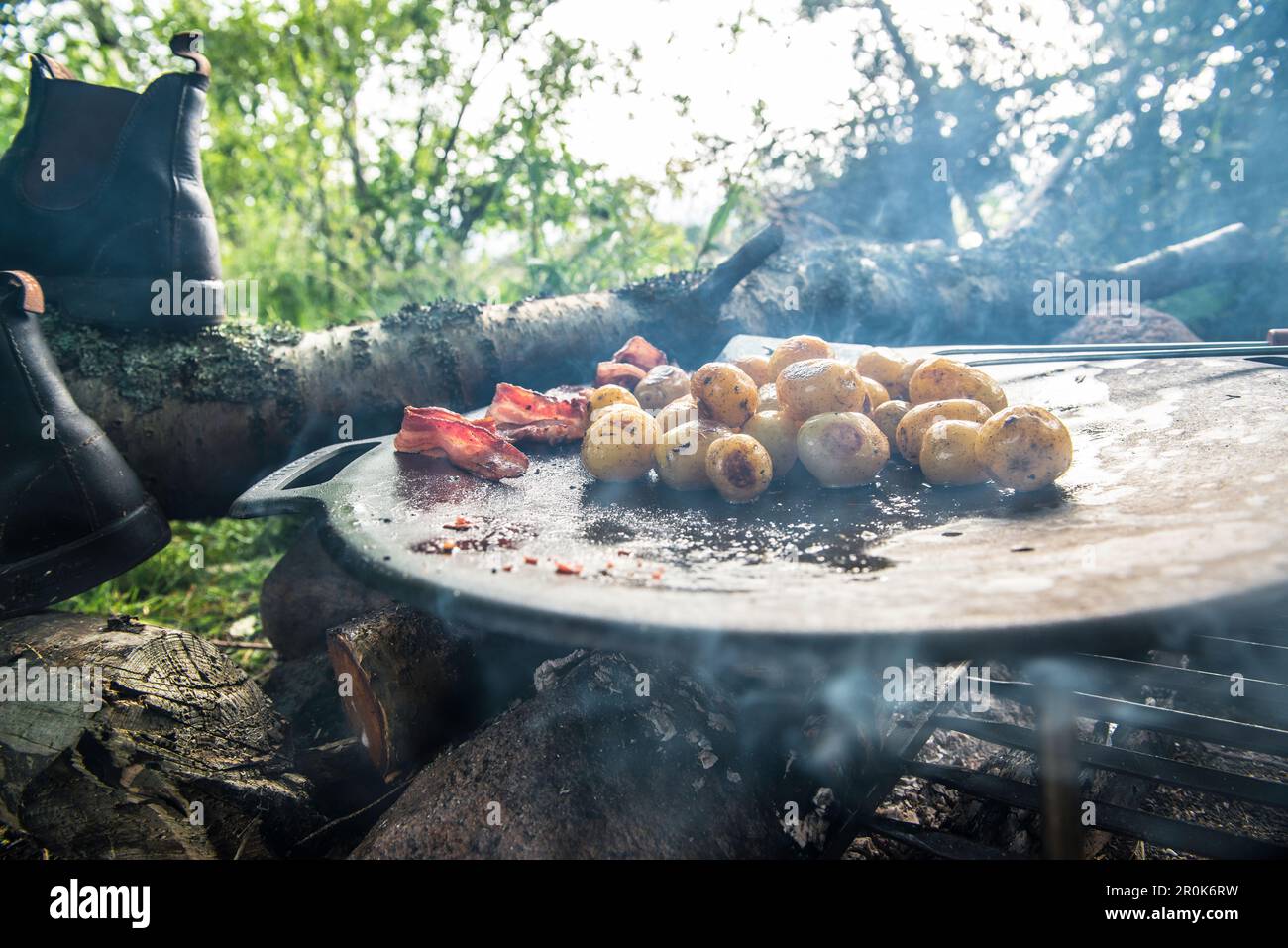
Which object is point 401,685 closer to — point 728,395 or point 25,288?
point 728,395

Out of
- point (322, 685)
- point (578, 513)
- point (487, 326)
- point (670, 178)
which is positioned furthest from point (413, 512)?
point (670, 178)

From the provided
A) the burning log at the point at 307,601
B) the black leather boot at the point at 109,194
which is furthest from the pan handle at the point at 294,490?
the black leather boot at the point at 109,194

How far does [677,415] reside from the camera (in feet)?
7.14

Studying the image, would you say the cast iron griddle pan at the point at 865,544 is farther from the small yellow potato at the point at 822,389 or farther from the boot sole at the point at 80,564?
the boot sole at the point at 80,564

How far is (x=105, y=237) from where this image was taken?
118 inches

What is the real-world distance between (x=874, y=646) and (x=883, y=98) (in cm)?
903

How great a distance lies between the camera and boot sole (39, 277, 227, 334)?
3.05 m

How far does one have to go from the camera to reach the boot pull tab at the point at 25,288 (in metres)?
2.43

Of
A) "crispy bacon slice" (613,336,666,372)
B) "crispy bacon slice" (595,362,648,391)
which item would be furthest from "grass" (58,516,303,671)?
"crispy bacon slice" (613,336,666,372)

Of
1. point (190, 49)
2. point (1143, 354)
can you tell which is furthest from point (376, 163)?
point (1143, 354)

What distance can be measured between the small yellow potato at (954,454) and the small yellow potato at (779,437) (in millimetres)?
371

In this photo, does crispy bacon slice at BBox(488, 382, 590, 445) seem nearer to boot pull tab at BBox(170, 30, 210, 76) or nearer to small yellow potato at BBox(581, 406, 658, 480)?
small yellow potato at BBox(581, 406, 658, 480)

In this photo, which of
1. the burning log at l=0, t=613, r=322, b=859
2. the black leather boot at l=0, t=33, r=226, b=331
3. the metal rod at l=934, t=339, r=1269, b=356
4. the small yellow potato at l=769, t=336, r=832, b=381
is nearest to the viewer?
the burning log at l=0, t=613, r=322, b=859

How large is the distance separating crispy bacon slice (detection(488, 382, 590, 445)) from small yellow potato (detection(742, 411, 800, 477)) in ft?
2.37
